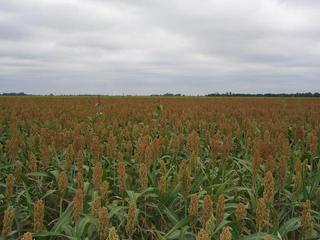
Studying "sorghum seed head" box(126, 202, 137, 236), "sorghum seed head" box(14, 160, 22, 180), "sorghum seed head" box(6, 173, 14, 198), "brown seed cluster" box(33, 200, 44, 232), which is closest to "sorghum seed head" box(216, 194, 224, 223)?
"sorghum seed head" box(126, 202, 137, 236)

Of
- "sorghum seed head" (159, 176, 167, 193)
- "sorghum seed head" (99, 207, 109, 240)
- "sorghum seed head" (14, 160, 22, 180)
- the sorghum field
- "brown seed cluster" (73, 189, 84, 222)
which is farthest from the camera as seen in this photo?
"sorghum seed head" (14, 160, 22, 180)

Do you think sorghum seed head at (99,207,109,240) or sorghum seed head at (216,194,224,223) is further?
sorghum seed head at (216,194,224,223)

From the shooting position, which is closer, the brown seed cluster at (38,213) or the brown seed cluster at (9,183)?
the brown seed cluster at (38,213)

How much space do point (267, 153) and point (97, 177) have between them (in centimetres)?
182

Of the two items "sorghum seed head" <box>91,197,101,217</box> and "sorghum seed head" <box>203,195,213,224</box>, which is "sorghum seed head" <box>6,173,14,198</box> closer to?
"sorghum seed head" <box>91,197,101,217</box>

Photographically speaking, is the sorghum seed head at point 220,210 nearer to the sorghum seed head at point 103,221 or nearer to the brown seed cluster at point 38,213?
the sorghum seed head at point 103,221

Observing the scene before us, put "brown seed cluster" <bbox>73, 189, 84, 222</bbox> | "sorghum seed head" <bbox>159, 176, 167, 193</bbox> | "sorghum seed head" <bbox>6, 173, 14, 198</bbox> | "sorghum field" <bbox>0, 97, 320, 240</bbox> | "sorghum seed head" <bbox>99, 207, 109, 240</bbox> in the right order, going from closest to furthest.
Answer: "sorghum seed head" <bbox>99, 207, 109, 240</bbox> → "brown seed cluster" <bbox>73, 189, 84, 222</bbox> → "sorghum field" <bbox>0, 97, 320, 240</bbox> → "sorghum seed head" <bbox>6, 173, 14, 198</bbox> → "sorghum seed head" <bbox>159, 176, 167, 193</bbox>

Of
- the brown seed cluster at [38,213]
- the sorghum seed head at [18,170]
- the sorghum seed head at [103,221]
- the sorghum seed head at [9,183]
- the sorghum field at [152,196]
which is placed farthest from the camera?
the sorghum seed head at [18,170]

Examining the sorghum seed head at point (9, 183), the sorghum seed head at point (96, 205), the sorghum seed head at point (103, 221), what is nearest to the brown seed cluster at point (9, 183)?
the sorghum seed head at point (9, 183)

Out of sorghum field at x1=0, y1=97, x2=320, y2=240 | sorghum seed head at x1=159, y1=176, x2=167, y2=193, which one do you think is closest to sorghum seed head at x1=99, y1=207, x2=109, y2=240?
sorghum field at x1=0, y1=97, x2=320, y2=240

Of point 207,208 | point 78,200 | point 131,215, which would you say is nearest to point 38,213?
point 78,200

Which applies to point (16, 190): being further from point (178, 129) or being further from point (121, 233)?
point (178, 129)

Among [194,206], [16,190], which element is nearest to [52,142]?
[16,190]

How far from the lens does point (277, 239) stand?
2951mm
